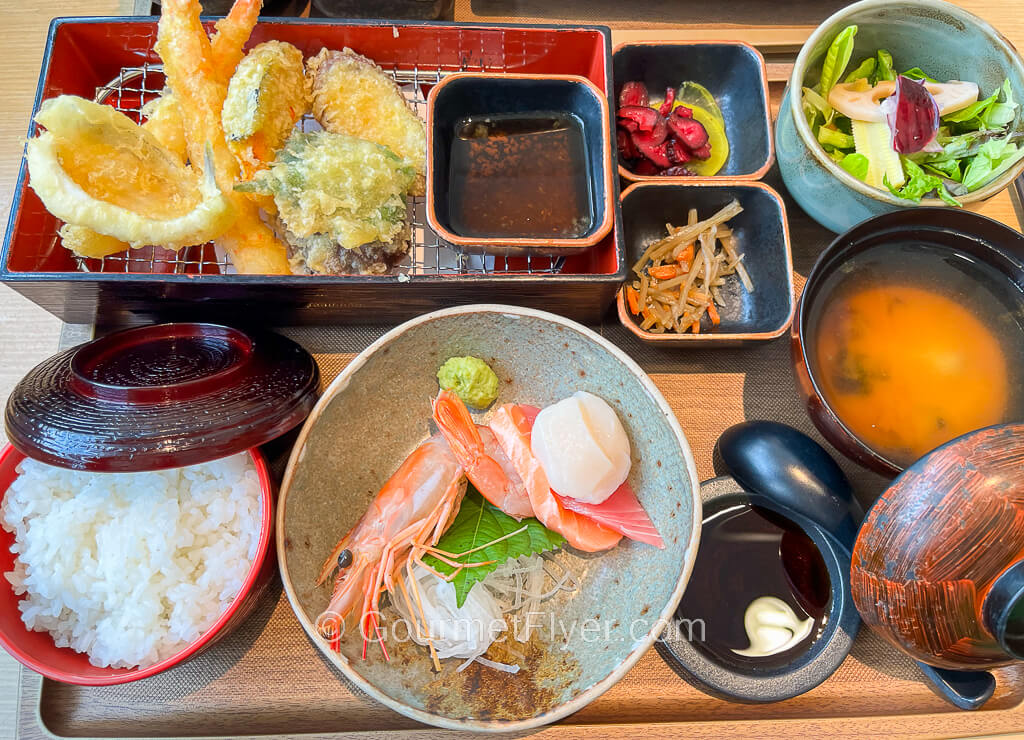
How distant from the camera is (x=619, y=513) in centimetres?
142

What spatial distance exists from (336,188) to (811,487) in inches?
48.3

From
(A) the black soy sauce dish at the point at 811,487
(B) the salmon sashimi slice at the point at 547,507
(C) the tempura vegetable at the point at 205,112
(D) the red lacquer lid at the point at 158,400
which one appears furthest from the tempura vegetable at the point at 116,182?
(A) the black soy sauce dish at the point at 811,487

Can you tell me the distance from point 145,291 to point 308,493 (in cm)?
58

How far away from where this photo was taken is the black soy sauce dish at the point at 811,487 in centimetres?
137

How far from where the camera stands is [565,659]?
137 cm

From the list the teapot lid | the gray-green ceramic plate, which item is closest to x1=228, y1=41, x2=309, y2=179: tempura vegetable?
the gray-green ceramic plate

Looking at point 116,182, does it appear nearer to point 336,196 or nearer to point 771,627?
point 336,196

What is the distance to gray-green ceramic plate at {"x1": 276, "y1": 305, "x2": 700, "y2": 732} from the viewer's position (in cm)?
125

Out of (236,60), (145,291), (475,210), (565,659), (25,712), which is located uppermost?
(236,60)

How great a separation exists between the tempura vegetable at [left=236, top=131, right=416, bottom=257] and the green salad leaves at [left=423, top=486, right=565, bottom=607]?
2.20ft

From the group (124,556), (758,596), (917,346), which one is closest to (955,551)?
(758,596)

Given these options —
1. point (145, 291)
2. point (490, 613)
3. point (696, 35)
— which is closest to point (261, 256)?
point (145, 291)

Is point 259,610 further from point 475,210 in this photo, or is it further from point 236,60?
point 236,60

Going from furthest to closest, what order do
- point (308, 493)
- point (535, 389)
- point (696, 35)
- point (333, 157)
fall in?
1. point (696, 35)
2. point (535, 389)
3. point (333, 157)
4. point (308, 493)
